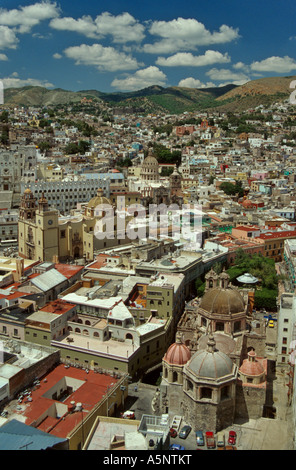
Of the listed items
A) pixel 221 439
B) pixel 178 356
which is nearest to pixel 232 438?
pixel 221 439

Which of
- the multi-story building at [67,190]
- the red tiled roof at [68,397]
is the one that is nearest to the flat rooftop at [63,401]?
the red tiled roof at [68,397]

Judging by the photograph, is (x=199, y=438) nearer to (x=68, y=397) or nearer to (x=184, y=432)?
(x=184, y=432)

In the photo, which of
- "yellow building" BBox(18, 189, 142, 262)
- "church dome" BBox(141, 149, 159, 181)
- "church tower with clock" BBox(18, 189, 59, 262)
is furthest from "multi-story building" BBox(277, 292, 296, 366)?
"church dome" BBox(141, 149, 159, 181)

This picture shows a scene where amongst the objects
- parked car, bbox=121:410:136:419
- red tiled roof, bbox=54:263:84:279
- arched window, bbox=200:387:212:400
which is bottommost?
parked car, bbox=121:410:136:419

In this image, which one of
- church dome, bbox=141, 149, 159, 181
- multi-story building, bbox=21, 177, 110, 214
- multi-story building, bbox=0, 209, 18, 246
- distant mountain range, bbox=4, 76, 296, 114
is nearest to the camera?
multi-story building, bbox=0, 209, 18, 246

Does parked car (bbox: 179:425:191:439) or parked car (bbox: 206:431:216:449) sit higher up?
parked car (bbox: 179:425:191:439)

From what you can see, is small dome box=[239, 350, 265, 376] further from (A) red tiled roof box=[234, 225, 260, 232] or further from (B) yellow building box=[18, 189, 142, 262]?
(A) red tiled roof box=[234, 225, 260, 232]
